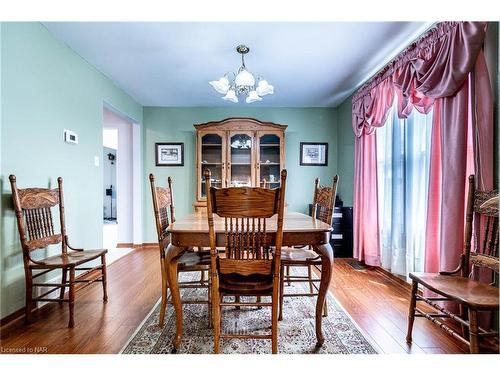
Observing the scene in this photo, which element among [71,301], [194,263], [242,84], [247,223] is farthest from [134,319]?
[242,84]

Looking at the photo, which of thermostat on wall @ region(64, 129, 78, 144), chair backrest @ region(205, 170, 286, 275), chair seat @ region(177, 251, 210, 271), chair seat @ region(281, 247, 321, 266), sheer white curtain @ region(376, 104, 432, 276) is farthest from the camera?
thermostat on wall @ region(64, 129, 78, 144)

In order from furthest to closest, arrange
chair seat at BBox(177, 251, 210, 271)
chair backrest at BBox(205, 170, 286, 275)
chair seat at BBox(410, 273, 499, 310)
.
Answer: chair seat at BBox(177, 251, 210, 271)
chair backrest at BBox(205, 170, 286, 275)
chair seat at BBox(410, 273, 499, 310)

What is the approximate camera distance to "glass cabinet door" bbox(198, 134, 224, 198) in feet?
14.5

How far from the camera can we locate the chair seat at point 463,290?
1.33 metres

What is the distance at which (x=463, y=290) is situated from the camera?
4.90 ft

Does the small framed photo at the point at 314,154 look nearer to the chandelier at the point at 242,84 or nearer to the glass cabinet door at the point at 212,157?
the glass cabinet door at the point at 212,157

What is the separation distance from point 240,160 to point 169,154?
123cm

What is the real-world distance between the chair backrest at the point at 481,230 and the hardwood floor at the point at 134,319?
0.55 metres

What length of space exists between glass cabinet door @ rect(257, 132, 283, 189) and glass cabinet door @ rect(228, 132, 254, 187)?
6.8 inches

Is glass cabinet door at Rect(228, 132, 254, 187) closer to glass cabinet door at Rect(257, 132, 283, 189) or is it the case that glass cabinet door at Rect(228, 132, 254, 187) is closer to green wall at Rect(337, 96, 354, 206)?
glass cabinet door at Rect(257, 132, 283, 189)

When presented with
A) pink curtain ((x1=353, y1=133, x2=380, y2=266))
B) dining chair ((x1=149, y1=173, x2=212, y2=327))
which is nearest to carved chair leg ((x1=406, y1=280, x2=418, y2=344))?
dining chair ((x1=149, y1=173, x2=212, y2=327))

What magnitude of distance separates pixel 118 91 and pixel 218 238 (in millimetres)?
3129

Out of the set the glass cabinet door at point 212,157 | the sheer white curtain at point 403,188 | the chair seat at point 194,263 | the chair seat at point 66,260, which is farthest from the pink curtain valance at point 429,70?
the chair seat at point 66,260

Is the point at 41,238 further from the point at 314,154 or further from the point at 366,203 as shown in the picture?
the point at 314,154
